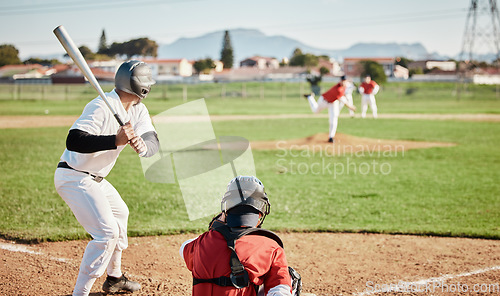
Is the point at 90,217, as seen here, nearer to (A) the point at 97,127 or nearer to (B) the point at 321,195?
(A) the point at 97,127

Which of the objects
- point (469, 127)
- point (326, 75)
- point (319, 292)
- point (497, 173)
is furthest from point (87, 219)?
point (326, 75)

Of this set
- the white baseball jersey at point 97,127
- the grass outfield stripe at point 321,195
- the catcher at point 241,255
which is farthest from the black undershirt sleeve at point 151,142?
the grass outfield stripe at point 321,195

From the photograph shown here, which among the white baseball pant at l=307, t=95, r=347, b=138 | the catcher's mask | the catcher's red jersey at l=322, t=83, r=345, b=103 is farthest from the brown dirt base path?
the catcher's red jersey at l=322, t=83, r=345, b=103

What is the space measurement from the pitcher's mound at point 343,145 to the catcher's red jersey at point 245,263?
12472 millimetres

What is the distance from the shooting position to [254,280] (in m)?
3.10

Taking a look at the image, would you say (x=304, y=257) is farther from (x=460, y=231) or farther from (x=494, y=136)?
(x=494, y=136)

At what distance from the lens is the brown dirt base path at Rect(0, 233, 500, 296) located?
5121 millimetres

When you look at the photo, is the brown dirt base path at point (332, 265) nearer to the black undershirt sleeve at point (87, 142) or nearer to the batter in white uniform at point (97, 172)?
the batter in white uniform at point (97, 172)

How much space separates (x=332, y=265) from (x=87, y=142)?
3489mm

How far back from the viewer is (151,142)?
454 cm

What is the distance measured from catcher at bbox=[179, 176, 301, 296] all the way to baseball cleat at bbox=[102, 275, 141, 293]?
6.57 feet

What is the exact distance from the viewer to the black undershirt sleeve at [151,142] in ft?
14.7

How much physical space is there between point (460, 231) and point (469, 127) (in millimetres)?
17829

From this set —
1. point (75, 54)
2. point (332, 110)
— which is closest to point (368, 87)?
point (332, 110)
